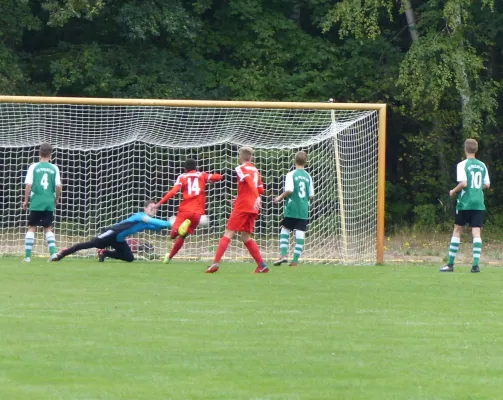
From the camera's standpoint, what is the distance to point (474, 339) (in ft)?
27.7

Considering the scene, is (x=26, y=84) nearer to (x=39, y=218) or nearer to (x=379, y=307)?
(x=39, y=218)

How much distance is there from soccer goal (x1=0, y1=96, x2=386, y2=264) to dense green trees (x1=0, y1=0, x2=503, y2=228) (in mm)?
6462

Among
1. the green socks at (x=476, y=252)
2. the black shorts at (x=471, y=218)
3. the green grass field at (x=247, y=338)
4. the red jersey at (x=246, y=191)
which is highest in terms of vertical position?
the red jersey at (x=246, y=191)

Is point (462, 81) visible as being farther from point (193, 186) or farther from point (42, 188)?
point (42, 188)

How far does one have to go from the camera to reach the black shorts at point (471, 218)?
50.7 feet

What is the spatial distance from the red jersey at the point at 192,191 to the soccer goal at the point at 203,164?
5.79 feet

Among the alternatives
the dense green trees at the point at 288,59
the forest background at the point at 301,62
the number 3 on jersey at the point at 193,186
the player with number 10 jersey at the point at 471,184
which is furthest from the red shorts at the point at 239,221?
the dense green trees at the point at 288,59

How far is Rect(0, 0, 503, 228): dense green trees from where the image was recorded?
1064 inches

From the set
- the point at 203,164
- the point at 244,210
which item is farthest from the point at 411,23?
the point at 244,210

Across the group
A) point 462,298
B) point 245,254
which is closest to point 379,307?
point 462,298

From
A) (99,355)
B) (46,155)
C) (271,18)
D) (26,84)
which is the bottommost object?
(99,355)

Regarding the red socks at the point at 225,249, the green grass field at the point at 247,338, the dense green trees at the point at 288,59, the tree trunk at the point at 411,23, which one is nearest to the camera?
the green grass field at the point at 247,338

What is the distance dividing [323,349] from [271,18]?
75.5 ft

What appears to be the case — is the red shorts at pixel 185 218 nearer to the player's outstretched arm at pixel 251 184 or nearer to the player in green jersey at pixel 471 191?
the player's outstretched arm at pixel 251 184
